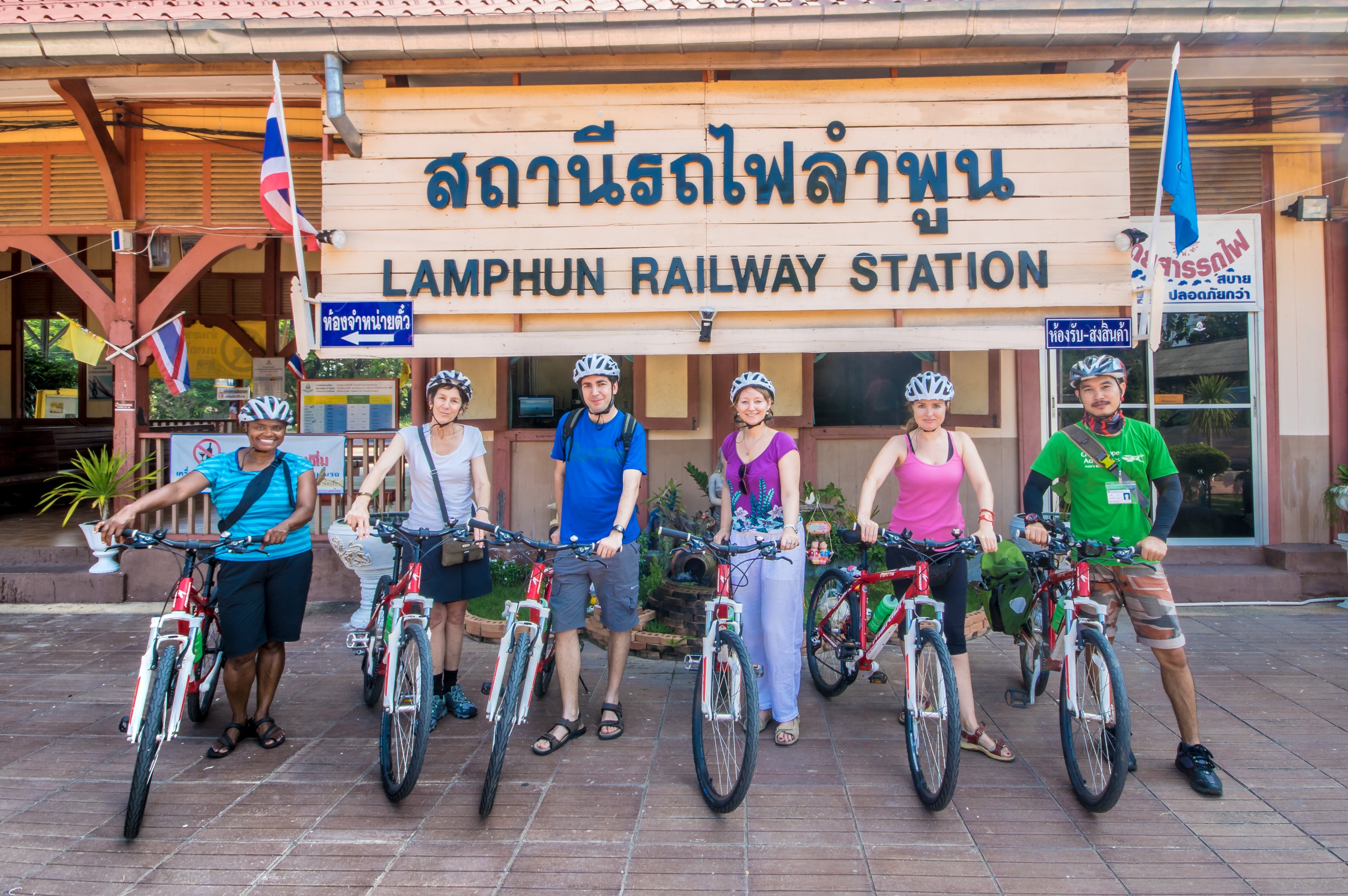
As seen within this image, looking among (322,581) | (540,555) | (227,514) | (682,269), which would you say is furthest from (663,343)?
(322,581)

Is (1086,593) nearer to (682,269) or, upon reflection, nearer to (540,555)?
(540,555)

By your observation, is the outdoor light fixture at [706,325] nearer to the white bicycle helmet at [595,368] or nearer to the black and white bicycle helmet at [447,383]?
the white bicycle helmet at [595,368]

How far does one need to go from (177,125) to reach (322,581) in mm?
4405

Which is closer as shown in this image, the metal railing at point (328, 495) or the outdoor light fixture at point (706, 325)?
the outdoor light fixture at point (706, 325)

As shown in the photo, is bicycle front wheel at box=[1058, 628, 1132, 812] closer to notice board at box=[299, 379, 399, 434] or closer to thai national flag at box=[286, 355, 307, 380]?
notice board at box=[299, 379, 399, 434]

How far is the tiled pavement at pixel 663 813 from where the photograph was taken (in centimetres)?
308

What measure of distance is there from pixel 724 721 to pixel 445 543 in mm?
1703

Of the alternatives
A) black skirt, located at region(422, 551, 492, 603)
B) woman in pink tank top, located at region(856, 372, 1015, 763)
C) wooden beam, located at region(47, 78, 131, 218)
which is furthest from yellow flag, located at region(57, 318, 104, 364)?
woman in pink tank top, located at region(856, 372, 1015, 763)

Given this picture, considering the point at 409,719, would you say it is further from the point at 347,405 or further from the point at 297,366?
the point at 297,366

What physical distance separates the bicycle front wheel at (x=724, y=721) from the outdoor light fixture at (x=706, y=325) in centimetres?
283

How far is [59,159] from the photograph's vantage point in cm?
791

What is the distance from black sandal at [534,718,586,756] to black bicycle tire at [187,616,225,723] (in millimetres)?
1559

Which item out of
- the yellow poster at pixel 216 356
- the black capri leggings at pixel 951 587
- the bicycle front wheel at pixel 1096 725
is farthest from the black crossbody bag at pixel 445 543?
the yellow poster at pixel 216 356

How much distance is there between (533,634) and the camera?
12.3 ft
